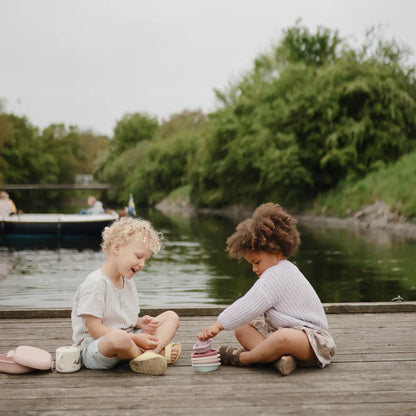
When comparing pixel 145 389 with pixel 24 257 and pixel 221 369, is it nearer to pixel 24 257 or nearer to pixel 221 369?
pixel 221 369

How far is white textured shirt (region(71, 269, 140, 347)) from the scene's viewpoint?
3293mm

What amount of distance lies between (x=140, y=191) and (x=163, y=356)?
49827 mm

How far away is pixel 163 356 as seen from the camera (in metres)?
3.38

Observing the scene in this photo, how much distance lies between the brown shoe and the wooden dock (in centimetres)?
4

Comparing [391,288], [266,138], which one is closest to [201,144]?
[266,138]

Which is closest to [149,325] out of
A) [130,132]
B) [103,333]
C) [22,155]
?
[103,333]

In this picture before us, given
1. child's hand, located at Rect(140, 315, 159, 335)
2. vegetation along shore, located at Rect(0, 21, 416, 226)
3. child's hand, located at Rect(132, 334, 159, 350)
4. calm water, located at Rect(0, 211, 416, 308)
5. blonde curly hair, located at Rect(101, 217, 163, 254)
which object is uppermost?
vegetation along shore, located at Rect(0, 21, 416, 226)

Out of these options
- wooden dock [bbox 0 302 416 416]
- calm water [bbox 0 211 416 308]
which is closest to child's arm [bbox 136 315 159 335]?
wooden dock [bbox 0 302 416 416]

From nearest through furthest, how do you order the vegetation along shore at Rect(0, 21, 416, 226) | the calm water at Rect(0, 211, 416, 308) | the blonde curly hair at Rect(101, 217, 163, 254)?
1. the blonde curly hair at Rect(101, 217, 163, 254)
2. the calm water at Rect(0, 211, 416, 308)
3. the vegetation along shore at Rect(0, 21, 416, 226)

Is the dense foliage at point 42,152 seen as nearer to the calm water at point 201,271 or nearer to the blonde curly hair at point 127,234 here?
the calm water at point 201,271

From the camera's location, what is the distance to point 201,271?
12.8 meters

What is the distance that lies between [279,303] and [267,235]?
0.42 m

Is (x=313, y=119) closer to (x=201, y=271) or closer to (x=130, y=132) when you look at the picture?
(x=201, y=271)

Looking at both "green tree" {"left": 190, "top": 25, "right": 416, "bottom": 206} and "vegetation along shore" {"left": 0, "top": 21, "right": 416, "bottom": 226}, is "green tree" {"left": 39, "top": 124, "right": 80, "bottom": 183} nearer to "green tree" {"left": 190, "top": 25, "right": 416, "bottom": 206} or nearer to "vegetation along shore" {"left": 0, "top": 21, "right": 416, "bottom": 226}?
"vegetation along shore" {"left": 0, "top": 21, "right": 416, "bottom": 226}
